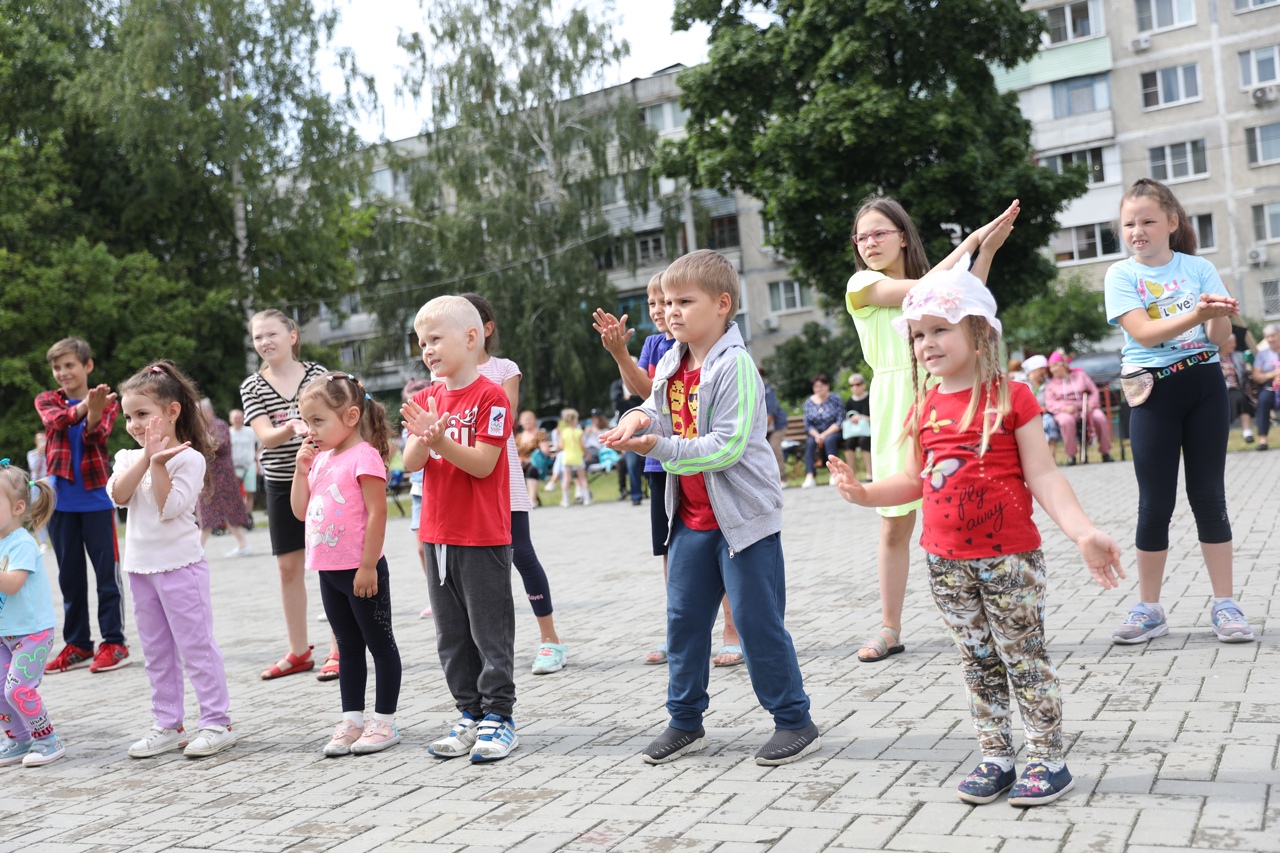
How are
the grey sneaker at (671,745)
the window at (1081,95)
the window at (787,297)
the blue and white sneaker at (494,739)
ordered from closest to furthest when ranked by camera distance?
1. the grey sneaker at (671,745)
2. the blue and white sneaker at (494,739)
3. the window at (1081,95)
4. the window at (787,297)

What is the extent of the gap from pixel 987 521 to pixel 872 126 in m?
25.9

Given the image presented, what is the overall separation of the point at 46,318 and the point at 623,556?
2551cm

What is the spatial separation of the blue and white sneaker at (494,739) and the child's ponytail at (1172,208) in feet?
11.5

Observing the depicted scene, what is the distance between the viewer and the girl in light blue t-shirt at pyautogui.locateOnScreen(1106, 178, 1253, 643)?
533 centimetres

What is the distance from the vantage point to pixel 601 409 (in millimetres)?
42719

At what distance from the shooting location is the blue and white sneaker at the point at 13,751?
540 cm

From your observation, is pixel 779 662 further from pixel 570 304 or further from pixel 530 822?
pixel 570 304

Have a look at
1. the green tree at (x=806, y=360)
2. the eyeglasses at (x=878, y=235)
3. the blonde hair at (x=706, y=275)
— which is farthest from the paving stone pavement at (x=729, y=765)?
the green tree at (x=806, y=360)

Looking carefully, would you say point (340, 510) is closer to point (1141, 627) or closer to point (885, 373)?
point (885, 373)

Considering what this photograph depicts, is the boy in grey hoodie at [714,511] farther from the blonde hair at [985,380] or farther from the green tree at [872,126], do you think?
the green tree at [872,126]

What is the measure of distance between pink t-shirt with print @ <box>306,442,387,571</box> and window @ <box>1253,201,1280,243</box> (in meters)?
44.9

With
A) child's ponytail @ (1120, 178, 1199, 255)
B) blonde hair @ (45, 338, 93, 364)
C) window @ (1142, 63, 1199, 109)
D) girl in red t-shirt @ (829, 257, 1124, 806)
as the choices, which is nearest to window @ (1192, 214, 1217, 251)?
window @ (1142, 63, 1199, 109)

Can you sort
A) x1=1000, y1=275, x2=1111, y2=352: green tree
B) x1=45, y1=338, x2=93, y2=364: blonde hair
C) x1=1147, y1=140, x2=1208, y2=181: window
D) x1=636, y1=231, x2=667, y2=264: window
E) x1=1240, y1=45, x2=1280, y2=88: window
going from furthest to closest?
x1=636, y1=231, x2=667, y2=264: window → x1=1147, y1=140, x2=1208, y2=181: window → x1=1000, y1=275, x2=1111, y2=352: green tree → x1=1240, y1=45, x2=1280, y2=88: window → x1=45, y1=338, x2=93, y2=364: blonde hair

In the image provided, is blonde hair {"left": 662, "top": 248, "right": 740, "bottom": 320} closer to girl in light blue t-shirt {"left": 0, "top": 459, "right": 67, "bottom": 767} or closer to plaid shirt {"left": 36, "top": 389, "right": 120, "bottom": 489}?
girl in light blue t-shirt {"left": 0, "top": 459, "right": 67, "bottom": 767}
